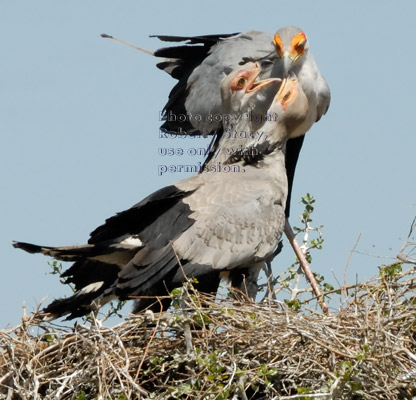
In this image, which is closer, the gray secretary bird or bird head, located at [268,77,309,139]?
the gray secretary bird

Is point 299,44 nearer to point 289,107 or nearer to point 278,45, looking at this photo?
point 278,45

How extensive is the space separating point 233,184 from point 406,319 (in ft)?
5.96

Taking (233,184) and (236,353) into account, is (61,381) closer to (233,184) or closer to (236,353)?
(236,353)

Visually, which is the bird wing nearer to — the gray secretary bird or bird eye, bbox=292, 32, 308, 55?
the gray secretary bird

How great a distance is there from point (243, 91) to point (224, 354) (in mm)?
→ 2820

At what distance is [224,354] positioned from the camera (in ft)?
22.0

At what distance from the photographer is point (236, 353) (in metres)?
6.76

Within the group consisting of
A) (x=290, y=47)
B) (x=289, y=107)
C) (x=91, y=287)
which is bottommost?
(x=91, y=287)

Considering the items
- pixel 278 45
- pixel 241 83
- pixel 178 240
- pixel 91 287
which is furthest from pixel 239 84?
pixel 91 287

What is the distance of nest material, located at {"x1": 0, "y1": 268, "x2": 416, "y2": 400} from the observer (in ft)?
21.0

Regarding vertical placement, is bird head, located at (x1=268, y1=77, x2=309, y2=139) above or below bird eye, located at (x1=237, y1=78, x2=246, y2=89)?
below

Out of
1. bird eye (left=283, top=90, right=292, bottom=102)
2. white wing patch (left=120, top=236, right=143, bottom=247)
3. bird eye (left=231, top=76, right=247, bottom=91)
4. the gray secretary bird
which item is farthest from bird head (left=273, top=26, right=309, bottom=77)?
white wing patch (left=120, top=236, right=143, bottom=247)

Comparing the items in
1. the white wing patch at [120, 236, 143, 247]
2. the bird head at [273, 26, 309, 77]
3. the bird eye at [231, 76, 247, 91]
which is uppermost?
the bird head at [273, 26, 309, 77]

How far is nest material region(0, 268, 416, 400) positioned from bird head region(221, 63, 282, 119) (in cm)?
219
